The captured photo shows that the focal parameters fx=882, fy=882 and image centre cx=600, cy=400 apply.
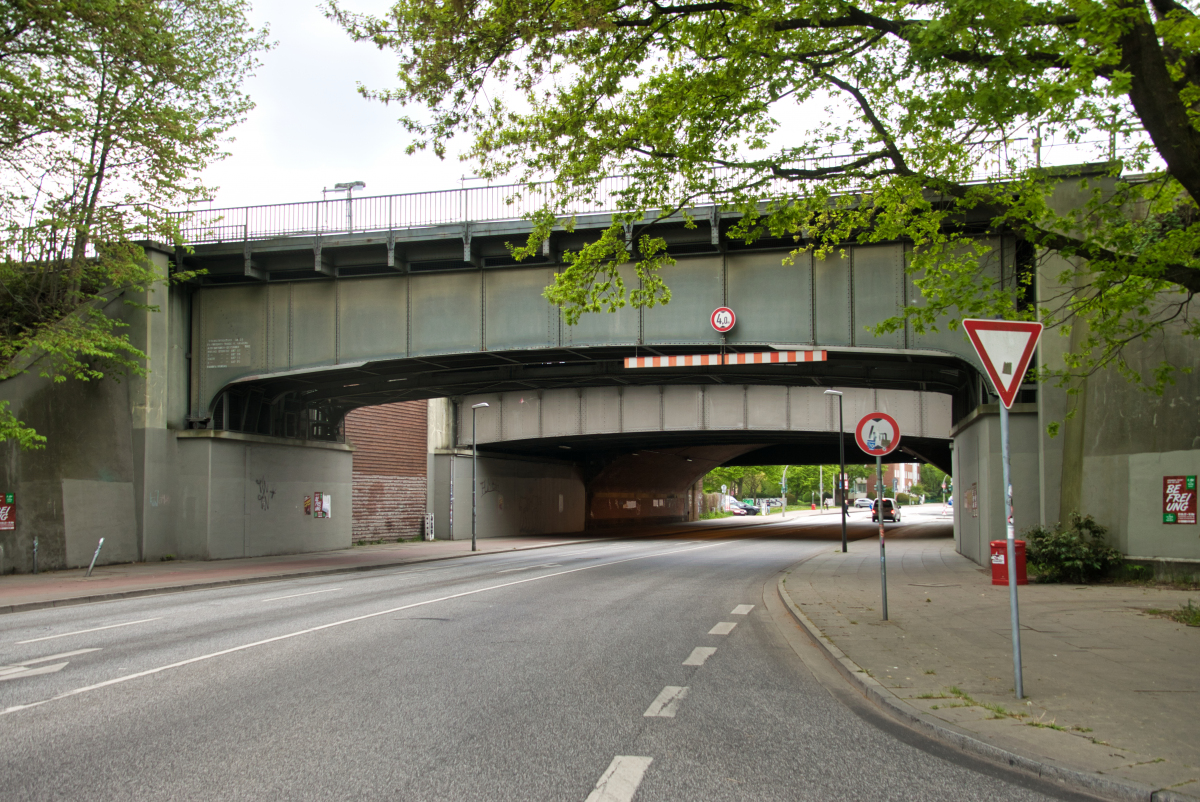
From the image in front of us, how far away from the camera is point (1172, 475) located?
14492 mm

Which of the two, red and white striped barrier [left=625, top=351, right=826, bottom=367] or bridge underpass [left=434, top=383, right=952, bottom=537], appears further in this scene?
bridge underpass [left=434, top=383, right=952, bottom=537]

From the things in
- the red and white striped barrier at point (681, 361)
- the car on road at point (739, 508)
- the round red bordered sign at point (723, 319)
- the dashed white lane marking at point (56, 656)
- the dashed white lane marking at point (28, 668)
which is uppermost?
the round red bordered sign at point (723, 319)

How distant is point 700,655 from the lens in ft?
30.1

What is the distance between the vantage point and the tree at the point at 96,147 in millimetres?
18688

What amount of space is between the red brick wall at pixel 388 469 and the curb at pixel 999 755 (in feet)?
88.7

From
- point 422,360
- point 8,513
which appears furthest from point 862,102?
point 8,513

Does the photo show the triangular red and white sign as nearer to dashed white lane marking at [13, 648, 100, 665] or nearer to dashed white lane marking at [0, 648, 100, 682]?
dashed white lane marking at [0, 648, 100, 682]

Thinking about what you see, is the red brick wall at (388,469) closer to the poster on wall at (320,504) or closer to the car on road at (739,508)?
the poster on wall at (320,504)

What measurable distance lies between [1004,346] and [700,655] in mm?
4326

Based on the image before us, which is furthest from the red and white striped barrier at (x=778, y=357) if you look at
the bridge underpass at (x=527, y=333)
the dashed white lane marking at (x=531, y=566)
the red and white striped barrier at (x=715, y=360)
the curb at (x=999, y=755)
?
the curb at (x=999, y=755)

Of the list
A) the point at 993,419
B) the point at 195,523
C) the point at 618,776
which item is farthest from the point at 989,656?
the point at 195,523

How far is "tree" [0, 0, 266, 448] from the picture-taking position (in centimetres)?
1869

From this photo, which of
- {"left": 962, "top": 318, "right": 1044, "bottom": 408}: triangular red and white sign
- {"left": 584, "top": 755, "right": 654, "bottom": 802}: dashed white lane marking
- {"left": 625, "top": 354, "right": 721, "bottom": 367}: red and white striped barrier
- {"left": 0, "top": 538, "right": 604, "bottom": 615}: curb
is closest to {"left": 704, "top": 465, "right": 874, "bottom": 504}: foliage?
{"left": 0, "top": 538, "right": 604, "bottom": 615}: curb

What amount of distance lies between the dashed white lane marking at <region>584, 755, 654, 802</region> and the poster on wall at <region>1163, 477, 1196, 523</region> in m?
Result: 12.9
